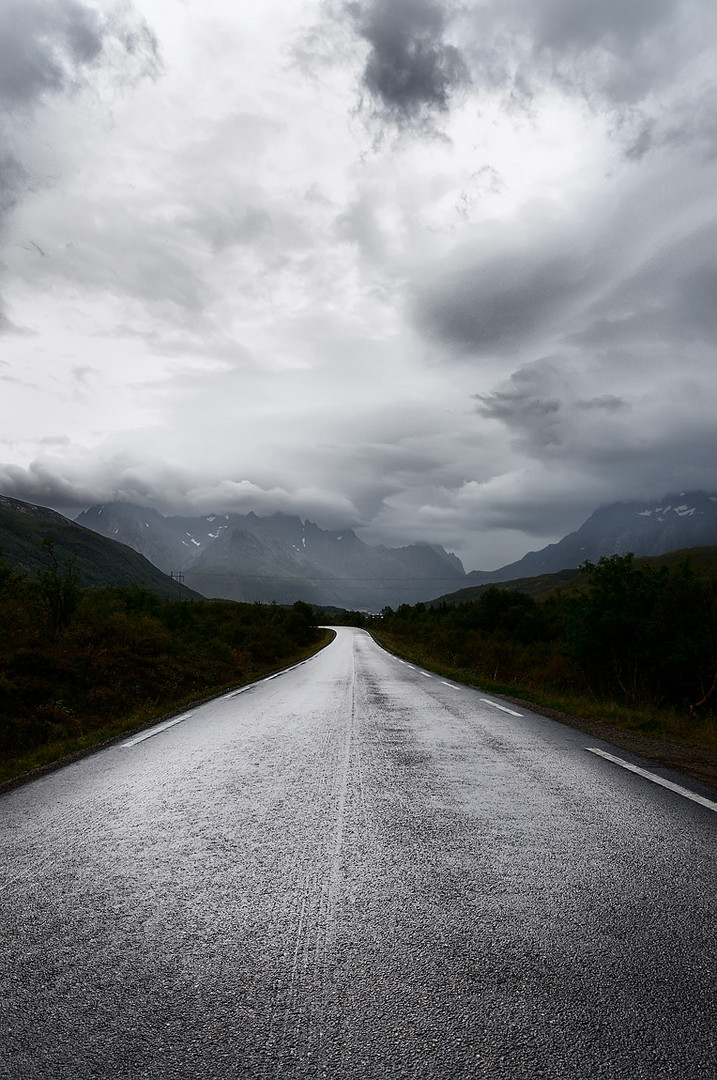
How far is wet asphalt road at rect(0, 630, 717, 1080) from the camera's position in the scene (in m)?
2.11

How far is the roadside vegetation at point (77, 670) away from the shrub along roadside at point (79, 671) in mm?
21

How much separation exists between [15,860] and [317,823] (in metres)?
2.02

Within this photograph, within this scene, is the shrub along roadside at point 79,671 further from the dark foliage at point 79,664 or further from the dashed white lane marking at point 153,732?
the dashed white lane marking at point 153,732

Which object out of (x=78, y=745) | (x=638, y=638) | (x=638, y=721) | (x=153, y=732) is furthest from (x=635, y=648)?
(x=78, y=745)

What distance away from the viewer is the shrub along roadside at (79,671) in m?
9.76

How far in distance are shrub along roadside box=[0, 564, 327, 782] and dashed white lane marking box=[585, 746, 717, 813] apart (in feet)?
21.7

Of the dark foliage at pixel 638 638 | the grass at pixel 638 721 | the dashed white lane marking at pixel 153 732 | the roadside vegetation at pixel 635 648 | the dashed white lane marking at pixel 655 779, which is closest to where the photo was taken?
the dashed white lane marking at pixel 655 779

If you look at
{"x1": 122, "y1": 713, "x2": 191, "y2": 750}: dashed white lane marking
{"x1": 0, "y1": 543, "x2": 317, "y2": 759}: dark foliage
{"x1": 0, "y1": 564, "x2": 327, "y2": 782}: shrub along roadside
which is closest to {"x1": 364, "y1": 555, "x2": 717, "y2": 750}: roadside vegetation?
{"x1": 122, "y1": 713, "x2": 191, "y2": 750}: dashed white lane marking

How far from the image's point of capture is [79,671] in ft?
41.6

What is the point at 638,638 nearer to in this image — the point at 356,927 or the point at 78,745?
the point at 78,745

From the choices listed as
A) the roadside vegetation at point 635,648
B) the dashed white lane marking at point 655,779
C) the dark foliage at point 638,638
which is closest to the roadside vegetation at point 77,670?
the dashed white lane marking at point 655,779

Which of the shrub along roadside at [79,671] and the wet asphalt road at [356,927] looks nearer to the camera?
the wet asphalt road at [356,927]

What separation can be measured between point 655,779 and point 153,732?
22.0 feet

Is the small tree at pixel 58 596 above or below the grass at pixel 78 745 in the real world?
above
